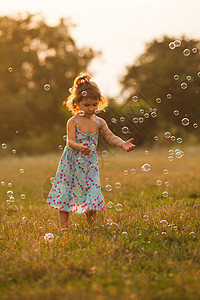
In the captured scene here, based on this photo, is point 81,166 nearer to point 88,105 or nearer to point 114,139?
point 114,139

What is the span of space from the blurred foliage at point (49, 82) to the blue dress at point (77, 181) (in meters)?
19.2

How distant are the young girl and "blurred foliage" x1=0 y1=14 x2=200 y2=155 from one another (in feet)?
62.8

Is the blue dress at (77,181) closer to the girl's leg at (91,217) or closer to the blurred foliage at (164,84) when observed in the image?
the girl's leg at (91,217)

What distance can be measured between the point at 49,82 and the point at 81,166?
81.4 ft

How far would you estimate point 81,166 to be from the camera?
14.4ft

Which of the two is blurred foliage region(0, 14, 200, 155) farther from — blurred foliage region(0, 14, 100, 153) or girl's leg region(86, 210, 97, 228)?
girl's leg region(86, 210, 97, 228)

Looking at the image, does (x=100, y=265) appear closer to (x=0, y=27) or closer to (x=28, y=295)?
(x=28, y=295)

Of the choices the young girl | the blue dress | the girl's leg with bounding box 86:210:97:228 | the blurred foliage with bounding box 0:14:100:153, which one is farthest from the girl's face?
the blurred foliage with bounding box 0:14:100:153

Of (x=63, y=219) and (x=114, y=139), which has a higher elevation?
(x=114, y=139)

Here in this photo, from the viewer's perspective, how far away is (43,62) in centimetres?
3005

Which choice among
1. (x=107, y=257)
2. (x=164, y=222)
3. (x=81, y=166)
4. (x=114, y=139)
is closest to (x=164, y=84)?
(x=114, y=139)

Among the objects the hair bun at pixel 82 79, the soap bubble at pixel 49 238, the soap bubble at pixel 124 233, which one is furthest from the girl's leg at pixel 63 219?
the hair bun at pixel 82 79

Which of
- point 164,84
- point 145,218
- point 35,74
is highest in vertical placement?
point 35,74

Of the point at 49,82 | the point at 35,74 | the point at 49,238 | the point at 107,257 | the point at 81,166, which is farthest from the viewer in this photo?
the point at 35,74
